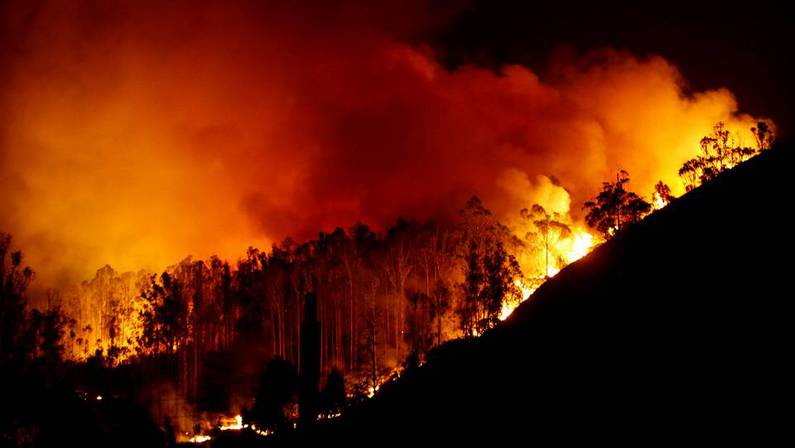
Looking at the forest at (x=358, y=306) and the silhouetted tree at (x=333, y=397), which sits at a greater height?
the forest at (x=358, y=306)

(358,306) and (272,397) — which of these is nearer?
(272,397)

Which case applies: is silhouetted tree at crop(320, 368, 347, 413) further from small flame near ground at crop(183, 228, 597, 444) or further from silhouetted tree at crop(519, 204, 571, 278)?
silhouetted tree at crop(519, 204, 571, 278)

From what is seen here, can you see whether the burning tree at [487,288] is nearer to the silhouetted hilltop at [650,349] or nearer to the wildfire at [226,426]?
the wildfire at [226,426]

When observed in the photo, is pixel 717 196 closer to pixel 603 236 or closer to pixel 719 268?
pixel 719 268

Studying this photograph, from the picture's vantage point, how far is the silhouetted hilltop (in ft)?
49.1

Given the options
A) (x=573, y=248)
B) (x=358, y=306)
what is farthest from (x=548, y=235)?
(x=358, y=306)

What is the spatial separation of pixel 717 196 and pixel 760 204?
10.5 feet

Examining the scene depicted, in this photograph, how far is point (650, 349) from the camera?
1802cm

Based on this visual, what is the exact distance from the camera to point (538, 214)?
220 ft

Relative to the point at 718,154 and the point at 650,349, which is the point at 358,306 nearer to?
the point at 718,154

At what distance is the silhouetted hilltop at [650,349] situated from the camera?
14969 mm

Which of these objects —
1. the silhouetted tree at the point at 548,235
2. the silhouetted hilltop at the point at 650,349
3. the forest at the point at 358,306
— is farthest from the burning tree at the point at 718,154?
the silhouetted hilltop at the point at 650,349

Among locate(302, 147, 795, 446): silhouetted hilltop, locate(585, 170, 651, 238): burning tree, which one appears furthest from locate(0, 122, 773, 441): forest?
locate(302, 147, 795, 446): silhouetted hilltop

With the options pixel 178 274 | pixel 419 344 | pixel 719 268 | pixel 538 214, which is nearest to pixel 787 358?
pixel 719 268
